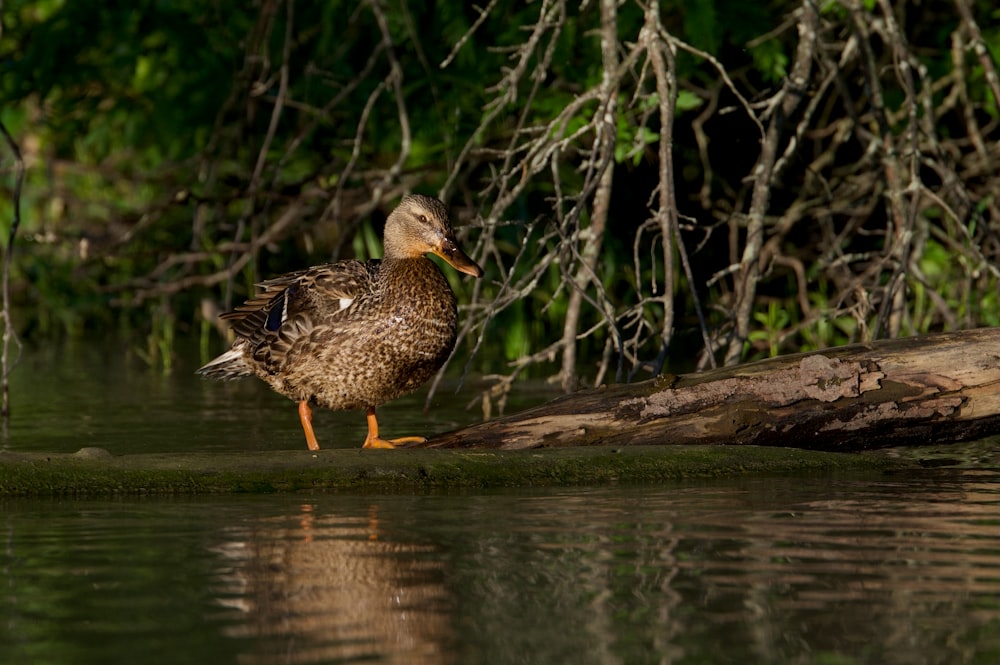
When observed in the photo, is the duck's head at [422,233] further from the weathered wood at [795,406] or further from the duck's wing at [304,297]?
the weathered wood at [795,406]

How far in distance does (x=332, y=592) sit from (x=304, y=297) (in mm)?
3245

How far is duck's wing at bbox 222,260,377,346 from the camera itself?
281 inches

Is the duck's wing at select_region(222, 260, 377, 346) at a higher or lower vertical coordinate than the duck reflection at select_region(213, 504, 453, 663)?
higher

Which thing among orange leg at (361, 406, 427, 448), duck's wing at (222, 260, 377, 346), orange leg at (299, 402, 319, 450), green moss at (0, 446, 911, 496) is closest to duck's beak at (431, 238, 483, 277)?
duck's wing at (222, 260, 377, 346)

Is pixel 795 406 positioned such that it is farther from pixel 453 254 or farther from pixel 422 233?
pixel 422 233

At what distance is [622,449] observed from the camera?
5980 millimetres

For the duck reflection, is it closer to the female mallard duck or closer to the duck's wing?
the female mallard duck

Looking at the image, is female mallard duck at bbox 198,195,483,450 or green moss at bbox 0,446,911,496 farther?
female mallard duck at bbox 198,195,483,450

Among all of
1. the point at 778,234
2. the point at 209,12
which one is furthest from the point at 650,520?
the point at 209,12

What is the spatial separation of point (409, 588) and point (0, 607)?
41.0 inches

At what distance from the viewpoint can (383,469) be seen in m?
5.77

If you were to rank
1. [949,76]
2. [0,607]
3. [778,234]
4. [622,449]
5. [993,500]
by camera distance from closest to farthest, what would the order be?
1. [0,607]
2. [993,500]
3. [622,449]
4. [949,76]
5. [778,234]

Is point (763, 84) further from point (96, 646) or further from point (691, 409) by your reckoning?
point (96, 646)

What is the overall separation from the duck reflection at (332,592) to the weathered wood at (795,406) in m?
1.36
